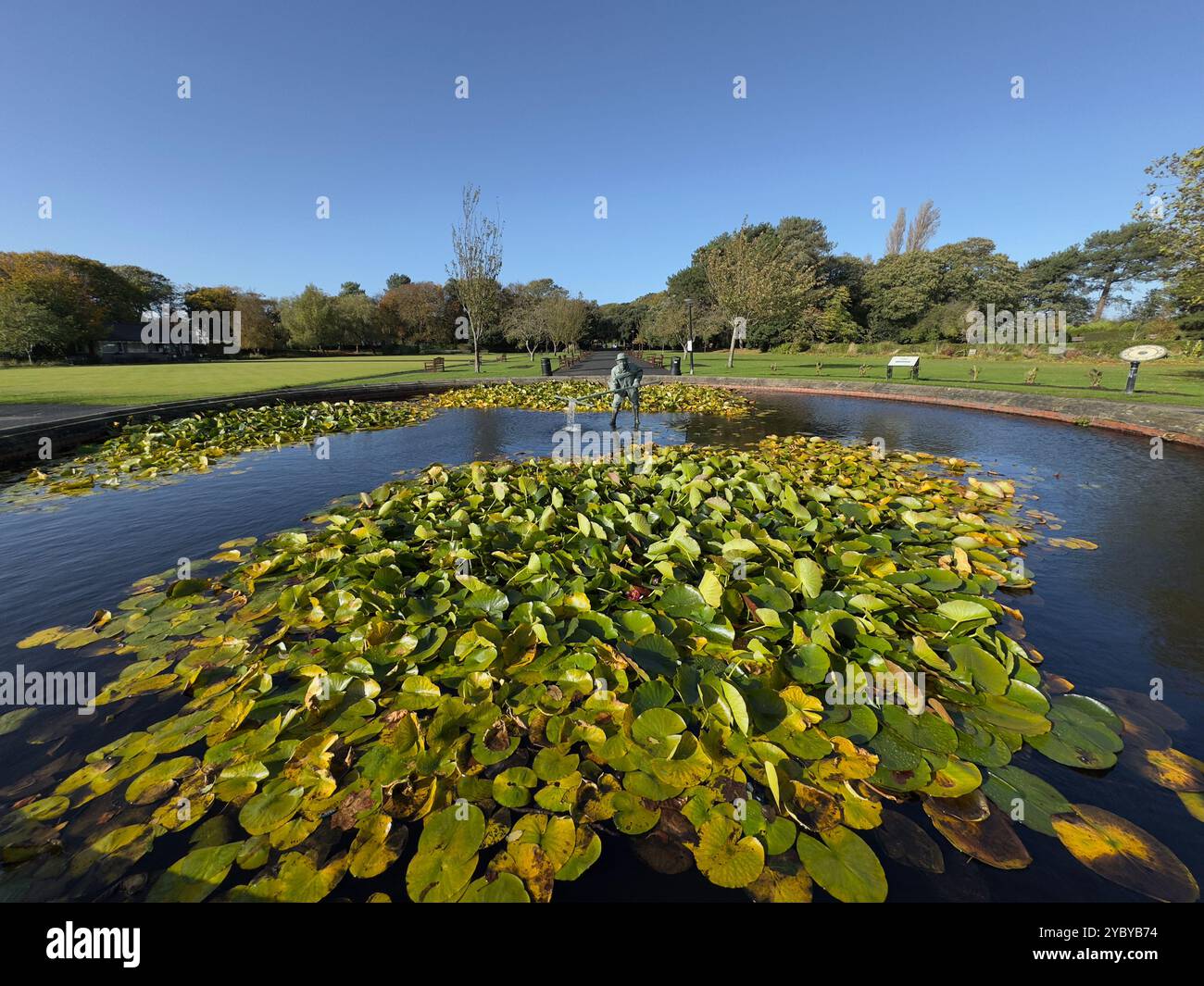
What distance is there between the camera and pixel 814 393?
1936 centimetres

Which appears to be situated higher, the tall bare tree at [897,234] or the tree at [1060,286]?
→ the tall bare tree at [897,234]

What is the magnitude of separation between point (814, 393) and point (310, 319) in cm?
6732

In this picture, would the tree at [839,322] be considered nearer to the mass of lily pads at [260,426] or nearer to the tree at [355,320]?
the mass of lily pads at [260,426]

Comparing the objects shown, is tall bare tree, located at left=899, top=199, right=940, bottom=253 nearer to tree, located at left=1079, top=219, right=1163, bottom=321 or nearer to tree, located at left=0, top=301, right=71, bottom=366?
tree, located at left=1079, top=219, right=1163, bottom=321

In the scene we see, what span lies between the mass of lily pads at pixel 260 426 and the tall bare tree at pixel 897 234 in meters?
69.8

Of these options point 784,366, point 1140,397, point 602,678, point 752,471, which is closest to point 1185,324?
point 784,366

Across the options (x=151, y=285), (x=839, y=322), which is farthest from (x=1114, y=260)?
(x=151, y=285)

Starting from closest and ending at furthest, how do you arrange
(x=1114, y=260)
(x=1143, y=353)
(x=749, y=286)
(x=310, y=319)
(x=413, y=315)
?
(x=1143, y=353), (x=749, y=286), (x=1114, y=260), (x=310, y=319), (x=413, y=315)

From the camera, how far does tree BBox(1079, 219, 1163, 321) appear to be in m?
54.5

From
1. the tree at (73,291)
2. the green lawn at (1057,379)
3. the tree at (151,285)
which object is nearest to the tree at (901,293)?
the green lawn at (1057,379)

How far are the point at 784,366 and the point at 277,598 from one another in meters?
31.2

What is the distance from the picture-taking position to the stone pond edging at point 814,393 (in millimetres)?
10047

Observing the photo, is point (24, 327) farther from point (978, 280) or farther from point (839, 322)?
point (978, 280)
